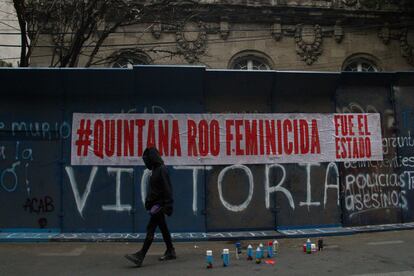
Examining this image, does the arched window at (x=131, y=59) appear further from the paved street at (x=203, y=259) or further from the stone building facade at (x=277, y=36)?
the paved street at (x=203, y=259)

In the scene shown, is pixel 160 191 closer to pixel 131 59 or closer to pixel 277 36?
pixel 131 59

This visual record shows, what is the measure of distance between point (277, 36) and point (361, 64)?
382 centimetres

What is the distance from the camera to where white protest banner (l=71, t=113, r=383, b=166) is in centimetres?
895

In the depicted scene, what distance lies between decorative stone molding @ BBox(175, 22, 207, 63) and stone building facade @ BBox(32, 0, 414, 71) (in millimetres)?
37

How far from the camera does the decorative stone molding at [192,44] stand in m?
18.1

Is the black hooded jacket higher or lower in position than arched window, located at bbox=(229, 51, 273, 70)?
lower

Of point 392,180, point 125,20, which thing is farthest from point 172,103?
point 125,20

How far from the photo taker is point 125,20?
14992 mm

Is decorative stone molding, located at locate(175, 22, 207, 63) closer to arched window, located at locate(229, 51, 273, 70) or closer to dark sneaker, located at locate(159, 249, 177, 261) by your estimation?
arched window, located at locate(229, 51, 273, 70)

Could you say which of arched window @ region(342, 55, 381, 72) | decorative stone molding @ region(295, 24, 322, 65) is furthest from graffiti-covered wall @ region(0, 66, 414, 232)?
arched window @ region(342, 55, 381, 72)

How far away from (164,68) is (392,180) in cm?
508

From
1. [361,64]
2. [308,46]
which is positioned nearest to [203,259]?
[308,46]

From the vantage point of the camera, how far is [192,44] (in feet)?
60.0

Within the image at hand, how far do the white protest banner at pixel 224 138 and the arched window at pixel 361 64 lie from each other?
10447 millimetres
